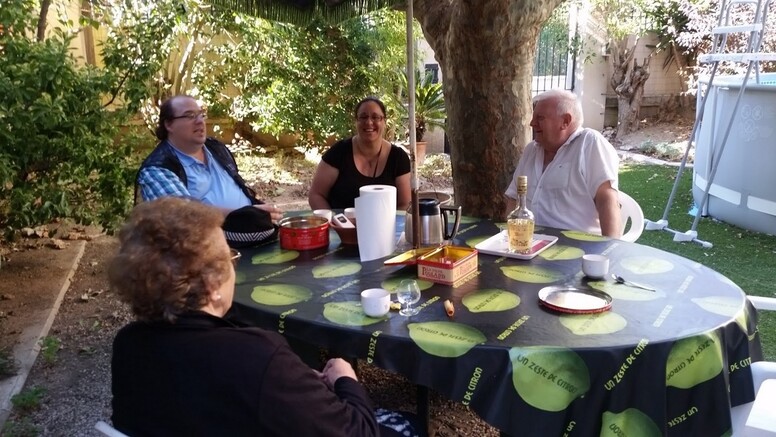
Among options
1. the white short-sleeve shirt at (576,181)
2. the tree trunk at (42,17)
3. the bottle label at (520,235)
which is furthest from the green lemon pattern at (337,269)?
the tree trunk at (42,17)

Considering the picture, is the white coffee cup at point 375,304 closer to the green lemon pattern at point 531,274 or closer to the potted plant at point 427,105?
the green lemon pattern at point 531,274

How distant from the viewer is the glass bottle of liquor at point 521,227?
208 centimetres

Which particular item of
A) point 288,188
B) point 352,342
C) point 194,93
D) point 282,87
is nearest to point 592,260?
point 352,342

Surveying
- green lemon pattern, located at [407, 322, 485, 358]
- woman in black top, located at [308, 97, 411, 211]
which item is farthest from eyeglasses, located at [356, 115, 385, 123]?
green lemon pattern, located at [407, 322, 485, 358]

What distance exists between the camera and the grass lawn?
377 centimetres

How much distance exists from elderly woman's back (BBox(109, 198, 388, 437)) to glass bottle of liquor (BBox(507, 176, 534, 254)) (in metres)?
1.07

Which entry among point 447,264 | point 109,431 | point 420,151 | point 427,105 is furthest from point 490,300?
point 427,105

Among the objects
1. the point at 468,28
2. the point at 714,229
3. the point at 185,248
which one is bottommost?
the point at 714,229

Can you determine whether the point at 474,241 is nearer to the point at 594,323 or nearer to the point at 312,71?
the point at 594,323

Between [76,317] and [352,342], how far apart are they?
9.44 feet

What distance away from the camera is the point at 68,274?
425cm

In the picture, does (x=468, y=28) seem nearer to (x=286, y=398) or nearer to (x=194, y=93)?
(x=286, y=398)

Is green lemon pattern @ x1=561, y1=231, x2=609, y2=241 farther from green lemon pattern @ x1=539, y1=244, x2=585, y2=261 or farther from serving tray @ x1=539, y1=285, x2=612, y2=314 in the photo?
serving tray @ x1=539, y1=285, x2=612, y2=314

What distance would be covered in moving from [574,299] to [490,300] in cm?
24
